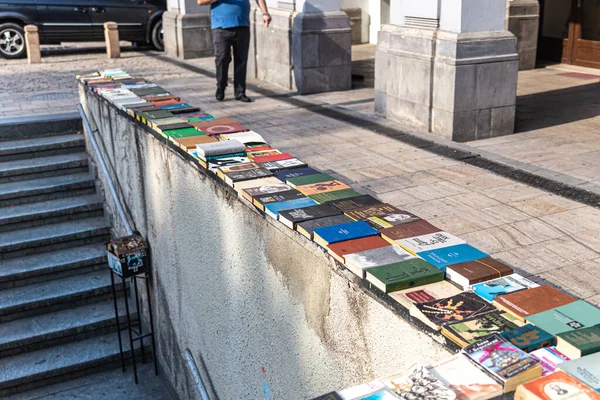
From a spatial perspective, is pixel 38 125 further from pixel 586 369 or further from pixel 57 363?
pixel 586 369

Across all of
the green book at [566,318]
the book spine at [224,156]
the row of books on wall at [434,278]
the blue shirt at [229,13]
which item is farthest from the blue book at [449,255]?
the blue shirt at [229,13]

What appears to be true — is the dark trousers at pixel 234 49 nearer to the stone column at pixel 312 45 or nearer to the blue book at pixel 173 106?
the stone column at pixel 312 45

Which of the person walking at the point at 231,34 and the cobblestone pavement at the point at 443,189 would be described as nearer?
the cobblestone pavement at the point at 443,189

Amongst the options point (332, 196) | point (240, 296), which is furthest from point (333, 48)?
point (332, 196)

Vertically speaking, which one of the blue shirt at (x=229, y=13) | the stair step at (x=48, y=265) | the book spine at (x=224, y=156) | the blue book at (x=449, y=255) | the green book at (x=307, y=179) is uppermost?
→ the blue shirt at (x=229, y=13)

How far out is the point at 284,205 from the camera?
431 cm

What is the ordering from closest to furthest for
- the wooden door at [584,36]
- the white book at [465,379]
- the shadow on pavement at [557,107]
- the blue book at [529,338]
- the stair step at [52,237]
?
the white book at [465,379]
the blue book at [529,338]
the shadow on pavement at [557,107]
the stair step at [52,237]
the wooden door at [584,36]

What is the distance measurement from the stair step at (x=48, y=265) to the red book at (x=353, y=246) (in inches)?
234

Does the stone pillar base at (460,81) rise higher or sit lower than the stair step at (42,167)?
higher

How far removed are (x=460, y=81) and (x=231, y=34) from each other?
3.59 m

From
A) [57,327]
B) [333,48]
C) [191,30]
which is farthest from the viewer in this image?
[191,30]

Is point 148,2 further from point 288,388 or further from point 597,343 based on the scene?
point 597,343

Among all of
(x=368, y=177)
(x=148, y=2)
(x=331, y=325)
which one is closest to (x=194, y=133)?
(x=368, y=177)

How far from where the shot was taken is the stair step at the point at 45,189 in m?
9.22
